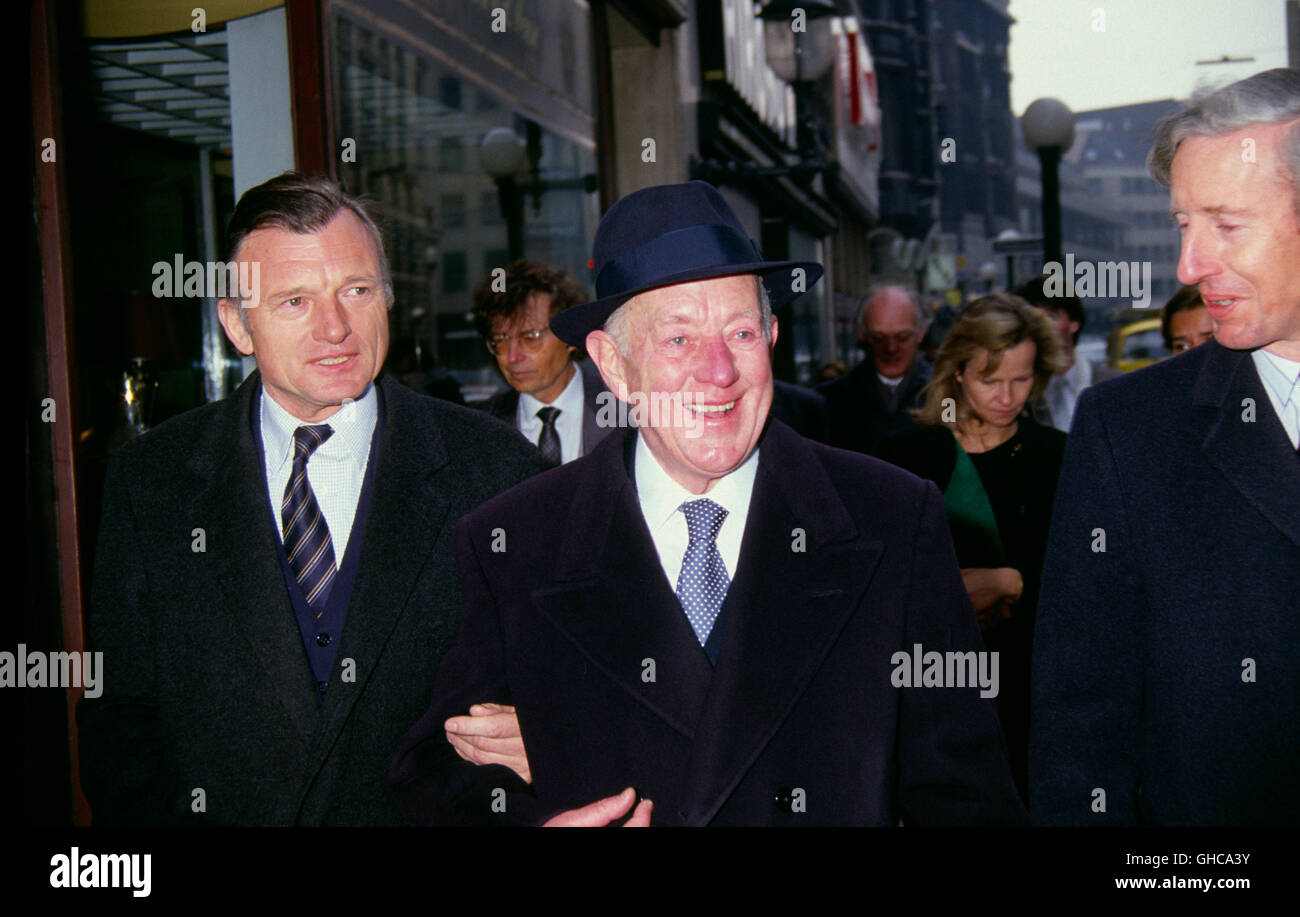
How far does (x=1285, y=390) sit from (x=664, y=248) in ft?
3.85

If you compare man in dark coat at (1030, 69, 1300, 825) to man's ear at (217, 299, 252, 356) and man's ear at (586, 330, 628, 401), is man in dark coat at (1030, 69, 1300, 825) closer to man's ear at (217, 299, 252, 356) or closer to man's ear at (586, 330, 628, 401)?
man's ear at (586, 330, 628, 401)

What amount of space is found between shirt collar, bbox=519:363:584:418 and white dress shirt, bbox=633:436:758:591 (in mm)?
2866

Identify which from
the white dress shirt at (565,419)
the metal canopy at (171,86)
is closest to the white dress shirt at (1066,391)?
the white dress shirt at (565,419)

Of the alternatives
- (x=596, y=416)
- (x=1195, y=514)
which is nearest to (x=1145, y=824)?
(x=1195, y=514)

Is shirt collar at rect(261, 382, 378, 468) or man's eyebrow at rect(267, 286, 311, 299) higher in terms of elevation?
man's eyebrow at rect(267, 286, 311, 299)

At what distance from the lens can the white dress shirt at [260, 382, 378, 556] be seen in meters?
2.61

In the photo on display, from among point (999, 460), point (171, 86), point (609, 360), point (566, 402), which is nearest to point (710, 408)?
point (609, 360)

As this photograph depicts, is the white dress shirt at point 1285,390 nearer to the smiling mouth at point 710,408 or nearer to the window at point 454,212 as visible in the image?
the smiling mouth at point 710,408

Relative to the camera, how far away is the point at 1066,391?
21.3 ft

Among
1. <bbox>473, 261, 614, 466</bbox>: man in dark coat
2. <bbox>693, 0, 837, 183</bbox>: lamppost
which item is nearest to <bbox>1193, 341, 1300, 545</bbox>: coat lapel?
<bbox>473, 261, 614, 466</bbox>: man in dark coat

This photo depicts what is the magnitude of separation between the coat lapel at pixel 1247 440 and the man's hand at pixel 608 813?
3.94 feet

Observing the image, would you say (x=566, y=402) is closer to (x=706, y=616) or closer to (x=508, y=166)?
(x=706, y=616)

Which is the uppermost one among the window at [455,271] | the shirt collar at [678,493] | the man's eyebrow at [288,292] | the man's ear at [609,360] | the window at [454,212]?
the window at [454,212]

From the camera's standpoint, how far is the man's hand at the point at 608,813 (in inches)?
79.6
